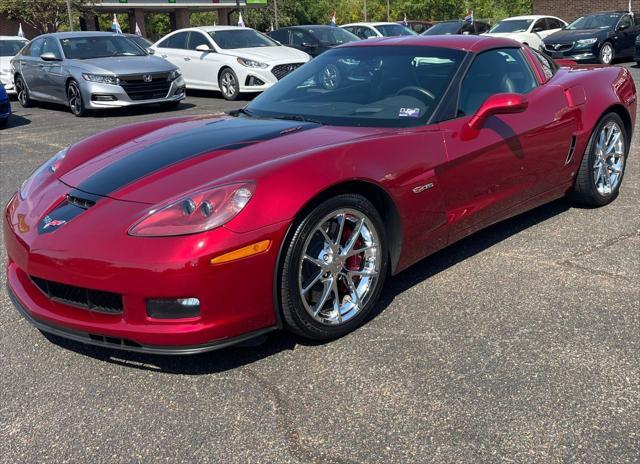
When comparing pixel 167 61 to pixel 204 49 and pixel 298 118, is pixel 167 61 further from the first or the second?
pixel 298 118

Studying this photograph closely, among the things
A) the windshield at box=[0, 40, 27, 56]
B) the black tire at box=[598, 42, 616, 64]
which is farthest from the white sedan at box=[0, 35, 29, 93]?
the black tire at box=[598, 42, 616, 64]

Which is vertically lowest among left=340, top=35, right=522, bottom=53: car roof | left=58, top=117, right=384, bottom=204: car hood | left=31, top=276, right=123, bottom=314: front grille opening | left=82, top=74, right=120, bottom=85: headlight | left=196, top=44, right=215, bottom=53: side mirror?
left=82, top=74, right=120, bottom=85: headlight

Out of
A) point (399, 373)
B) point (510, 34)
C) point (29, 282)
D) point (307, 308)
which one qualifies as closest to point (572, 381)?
point (399, 373)

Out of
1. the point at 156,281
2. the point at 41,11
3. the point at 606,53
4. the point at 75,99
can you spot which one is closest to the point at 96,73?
the point at 75,99

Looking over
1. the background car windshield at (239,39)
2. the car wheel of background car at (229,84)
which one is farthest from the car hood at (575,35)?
the car wheel of background car at (229,84)

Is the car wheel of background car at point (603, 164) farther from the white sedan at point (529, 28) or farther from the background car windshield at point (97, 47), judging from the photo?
the white sedan at point (529, 28)

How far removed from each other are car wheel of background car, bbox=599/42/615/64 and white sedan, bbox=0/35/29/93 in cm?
1362

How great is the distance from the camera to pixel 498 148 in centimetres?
386

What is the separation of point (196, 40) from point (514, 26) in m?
10.5

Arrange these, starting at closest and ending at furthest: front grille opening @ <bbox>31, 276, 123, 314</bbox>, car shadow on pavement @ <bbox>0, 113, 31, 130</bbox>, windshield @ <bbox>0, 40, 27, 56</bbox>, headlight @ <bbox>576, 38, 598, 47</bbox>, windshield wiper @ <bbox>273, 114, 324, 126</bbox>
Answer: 1. front grille opening @ <bbox>31, 276, 123, 314</bbox>
2. windshield wiper @ <bbox>273, 114, 324, 126</bbox>
3. car shadow on pavement @ <bbox>0, 113, 31, 130</bbox>
4. windshield @ <bbox>0, 40, 27, 56</bbox>
5. headlight @ <bbox>576, 38, 598, 47</bbox>

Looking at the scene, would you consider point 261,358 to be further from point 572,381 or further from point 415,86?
point 415,86

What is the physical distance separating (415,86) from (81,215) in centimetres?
201

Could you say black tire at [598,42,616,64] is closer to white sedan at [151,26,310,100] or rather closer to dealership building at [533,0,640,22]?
white sedan at [151,26,310,100]

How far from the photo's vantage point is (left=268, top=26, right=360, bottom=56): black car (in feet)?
52.5
